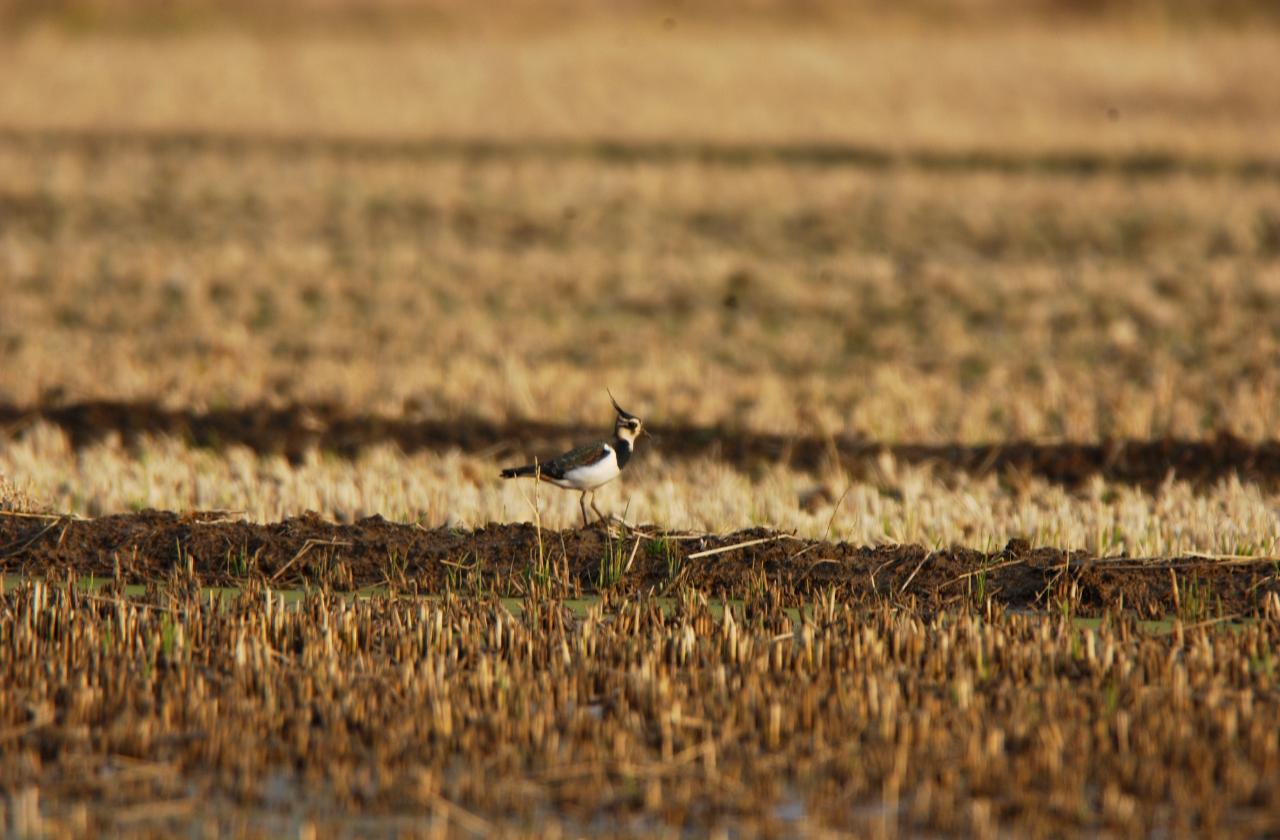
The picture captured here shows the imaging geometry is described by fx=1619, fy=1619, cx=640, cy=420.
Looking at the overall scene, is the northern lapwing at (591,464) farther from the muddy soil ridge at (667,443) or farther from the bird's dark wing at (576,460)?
the muddy soil ridge at (667,443)

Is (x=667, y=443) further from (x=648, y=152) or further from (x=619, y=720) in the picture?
(x=648, y=152)

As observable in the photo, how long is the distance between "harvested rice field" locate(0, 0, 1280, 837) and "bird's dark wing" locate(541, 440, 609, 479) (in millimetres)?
312

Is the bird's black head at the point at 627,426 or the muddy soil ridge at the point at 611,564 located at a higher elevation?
the bird's black head at the point at 627,426

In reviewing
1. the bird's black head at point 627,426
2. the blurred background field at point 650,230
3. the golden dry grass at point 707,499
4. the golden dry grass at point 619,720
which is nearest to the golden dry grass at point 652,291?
the blurred background field at point 650,230

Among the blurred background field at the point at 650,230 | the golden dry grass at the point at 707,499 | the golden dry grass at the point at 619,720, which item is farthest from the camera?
the blurred background field at the point at 650,230

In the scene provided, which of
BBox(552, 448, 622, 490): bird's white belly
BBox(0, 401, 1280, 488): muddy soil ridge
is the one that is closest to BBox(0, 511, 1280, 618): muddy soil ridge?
BBox(552, 448, 622, 490): bird's white belly

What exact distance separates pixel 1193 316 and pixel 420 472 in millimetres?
10558

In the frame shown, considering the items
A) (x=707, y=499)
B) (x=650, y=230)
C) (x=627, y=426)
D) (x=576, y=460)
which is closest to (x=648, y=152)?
(x=650, y=230)

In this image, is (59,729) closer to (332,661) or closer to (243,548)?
(332,661)

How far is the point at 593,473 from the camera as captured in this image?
8.98m

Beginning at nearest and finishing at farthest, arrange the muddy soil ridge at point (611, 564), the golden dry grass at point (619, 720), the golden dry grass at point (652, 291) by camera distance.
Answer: the golden dry grass at point (619, 720) → the muddy soil ridge at point (611, 564) → the golden dry grass at point (652, 291)

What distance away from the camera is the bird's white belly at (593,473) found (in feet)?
29.5

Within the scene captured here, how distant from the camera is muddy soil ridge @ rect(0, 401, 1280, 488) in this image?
12141 mm

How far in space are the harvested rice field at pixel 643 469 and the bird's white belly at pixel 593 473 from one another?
32 cm
